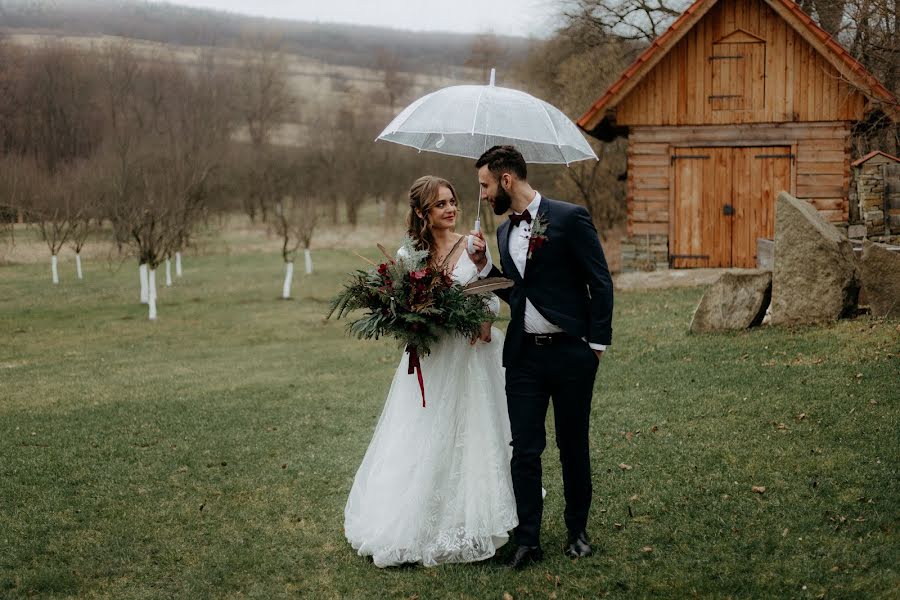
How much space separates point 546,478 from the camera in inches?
261

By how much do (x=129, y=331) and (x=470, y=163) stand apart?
2382 centimetres

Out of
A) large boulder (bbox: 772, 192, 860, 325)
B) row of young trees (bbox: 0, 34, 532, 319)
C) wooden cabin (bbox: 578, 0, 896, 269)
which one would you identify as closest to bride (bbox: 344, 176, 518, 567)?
large boulder (bbox: 772, 192, 860, 325)

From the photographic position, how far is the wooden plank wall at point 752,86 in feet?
56.8

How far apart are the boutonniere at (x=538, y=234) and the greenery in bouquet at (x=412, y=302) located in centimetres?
53

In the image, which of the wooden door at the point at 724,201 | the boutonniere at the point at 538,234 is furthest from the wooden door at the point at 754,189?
the boutonniere at the point at 538,234

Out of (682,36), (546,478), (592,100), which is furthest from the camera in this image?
(592,100)

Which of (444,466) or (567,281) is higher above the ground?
(567,281)

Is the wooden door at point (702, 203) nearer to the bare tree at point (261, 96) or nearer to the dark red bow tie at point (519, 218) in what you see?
the dark red bow tie at point (519, 218)

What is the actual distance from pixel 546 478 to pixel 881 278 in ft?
19.3

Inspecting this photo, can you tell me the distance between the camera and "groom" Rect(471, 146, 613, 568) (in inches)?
181

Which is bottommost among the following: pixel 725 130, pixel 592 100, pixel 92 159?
pixel 725 130

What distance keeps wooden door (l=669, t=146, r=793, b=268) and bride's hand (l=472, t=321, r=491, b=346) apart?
45.5ft

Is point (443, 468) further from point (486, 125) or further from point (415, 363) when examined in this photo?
point (486, 125)

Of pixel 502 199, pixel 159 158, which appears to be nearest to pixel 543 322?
pixel 502 199
